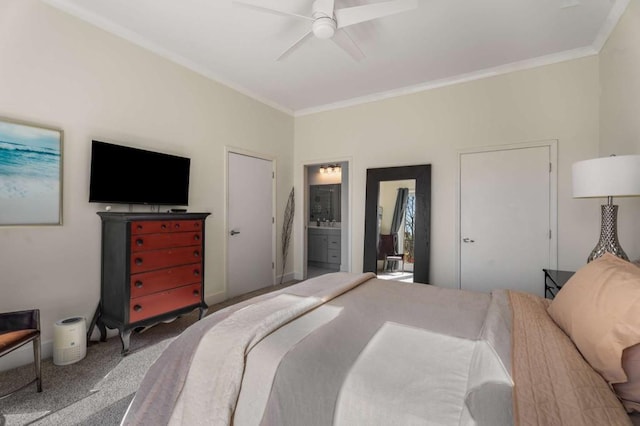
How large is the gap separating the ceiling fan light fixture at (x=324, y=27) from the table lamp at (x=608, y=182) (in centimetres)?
201

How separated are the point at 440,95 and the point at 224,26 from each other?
8.80 ft

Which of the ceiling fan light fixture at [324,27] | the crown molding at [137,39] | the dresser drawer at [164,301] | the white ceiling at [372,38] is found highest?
the white ceiling at [372,38]

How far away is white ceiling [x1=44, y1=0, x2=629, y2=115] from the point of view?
242 cm

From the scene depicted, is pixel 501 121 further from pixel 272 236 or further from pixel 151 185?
pixel 151 185

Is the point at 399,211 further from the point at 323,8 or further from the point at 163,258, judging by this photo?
the point at 163,258

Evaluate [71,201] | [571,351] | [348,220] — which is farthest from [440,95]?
[71,201]

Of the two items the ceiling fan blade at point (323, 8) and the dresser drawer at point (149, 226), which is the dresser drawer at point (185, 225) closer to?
the dresser drawer at point (149, 226)

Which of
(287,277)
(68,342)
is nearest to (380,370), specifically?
(68,342)

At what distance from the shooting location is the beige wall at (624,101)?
2.19 metres

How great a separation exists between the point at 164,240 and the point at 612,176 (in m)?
3.38

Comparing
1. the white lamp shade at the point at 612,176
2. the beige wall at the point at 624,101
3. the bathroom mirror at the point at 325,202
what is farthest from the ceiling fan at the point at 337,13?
the bathroom mirror at the point at 325,202

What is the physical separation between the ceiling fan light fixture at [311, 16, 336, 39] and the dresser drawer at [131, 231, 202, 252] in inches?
84.9

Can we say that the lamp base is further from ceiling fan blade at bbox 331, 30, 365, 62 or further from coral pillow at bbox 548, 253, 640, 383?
ceiling fan blade at bbox 331, 30, 365, 62

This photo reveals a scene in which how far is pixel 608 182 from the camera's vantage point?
5.88ft
